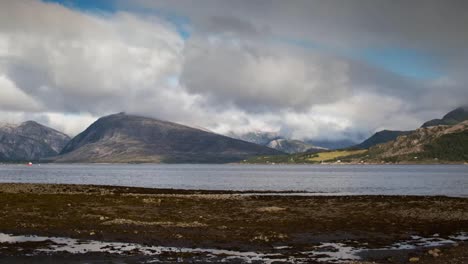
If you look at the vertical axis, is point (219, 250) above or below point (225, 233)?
below

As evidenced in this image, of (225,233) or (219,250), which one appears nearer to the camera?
(219,250)

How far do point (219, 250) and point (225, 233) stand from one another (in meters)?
8.14

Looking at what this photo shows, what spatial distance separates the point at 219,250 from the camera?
35.7m

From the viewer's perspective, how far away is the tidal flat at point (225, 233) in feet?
108

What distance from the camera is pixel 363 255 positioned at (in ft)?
113

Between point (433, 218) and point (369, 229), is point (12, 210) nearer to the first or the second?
point (369, 229)

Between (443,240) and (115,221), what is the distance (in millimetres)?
31272

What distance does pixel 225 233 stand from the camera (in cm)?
4378

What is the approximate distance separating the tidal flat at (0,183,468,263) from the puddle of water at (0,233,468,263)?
0.22ft

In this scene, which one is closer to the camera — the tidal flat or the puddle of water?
the puddle of water

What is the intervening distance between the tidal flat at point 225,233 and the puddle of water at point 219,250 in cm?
7

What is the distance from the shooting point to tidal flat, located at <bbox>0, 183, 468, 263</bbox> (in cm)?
3291

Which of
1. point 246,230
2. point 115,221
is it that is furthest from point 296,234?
point 115,221

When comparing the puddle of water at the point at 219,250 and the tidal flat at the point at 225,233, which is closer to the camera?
the puddle of water at the point at 219,250
